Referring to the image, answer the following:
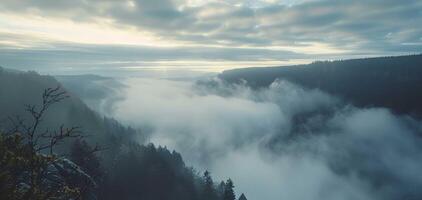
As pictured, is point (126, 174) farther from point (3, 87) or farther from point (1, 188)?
point (1, 188)

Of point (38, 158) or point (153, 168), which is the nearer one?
point (38, 158)

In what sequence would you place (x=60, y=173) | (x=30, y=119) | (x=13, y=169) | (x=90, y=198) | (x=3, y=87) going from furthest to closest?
(x=3, y=87)
(x=30, y=119)
(x=90, y=198)
(x=60, y=173)
(x=13, y=169)

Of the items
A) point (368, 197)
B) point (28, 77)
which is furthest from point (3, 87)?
→ point (368, 197)

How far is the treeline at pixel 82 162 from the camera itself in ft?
46.8

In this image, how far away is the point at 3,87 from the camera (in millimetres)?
110250

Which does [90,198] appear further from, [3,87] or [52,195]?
[3,87]


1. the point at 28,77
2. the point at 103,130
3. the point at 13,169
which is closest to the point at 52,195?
the point at 13,169

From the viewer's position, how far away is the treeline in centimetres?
1426

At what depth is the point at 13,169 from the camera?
47.0 feet

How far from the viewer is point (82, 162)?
177 ft

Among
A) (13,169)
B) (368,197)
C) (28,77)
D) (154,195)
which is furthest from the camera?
(368,197)

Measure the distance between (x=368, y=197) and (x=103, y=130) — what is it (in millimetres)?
127374

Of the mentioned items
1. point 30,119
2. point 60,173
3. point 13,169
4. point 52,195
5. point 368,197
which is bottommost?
point 368,197

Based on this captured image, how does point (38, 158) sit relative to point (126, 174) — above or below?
above
